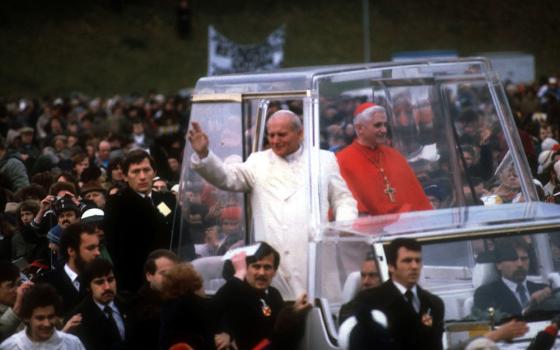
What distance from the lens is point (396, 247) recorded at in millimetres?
7441

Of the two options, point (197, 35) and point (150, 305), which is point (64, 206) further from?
point (197, 35)

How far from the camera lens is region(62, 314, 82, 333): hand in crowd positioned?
319 inches

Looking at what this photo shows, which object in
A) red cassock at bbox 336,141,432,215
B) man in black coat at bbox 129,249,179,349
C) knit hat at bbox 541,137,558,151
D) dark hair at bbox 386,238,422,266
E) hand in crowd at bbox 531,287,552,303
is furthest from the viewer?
knit hat at bbox 541,137,558,151

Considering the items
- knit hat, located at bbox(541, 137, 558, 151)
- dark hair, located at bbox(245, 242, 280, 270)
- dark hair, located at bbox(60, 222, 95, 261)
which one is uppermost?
knit hat, located at bbox(541, 137, 558, 151)

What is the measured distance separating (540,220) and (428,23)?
45.9 meters

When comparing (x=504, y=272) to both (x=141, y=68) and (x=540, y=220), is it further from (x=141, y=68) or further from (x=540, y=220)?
(x=141, y=68)

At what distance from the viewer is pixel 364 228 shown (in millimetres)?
7945

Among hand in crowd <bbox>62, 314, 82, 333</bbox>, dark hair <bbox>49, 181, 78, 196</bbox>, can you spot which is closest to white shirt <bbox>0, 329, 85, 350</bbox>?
Answer: hand in crowd <bbox>62, 314, 82, 333</bbox>

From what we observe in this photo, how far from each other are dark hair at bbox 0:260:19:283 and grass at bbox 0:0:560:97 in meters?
42.4

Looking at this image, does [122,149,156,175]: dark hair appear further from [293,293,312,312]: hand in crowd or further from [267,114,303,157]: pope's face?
[293,293,312,312]: hand in crowd

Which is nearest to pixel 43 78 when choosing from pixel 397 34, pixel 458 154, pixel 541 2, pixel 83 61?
pixel 83 61

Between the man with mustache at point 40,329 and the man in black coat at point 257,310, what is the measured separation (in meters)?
0.78

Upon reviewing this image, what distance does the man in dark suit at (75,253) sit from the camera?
891 centimetres

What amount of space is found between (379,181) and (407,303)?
82.0 inches
